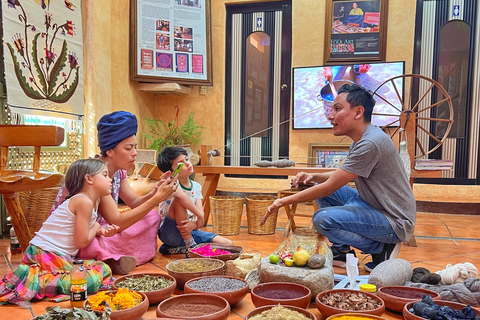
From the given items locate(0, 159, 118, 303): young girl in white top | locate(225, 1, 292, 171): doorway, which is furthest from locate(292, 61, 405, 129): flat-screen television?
locate(0, 159, 118, 303): young girl in white top

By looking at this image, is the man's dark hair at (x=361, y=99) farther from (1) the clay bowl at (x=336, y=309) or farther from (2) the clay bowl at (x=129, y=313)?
(2) the clay bowl at (x=129, y=313)

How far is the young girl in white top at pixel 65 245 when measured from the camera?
87.2 inches

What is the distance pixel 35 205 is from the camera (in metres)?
3.58

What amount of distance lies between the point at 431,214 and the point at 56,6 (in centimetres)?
566

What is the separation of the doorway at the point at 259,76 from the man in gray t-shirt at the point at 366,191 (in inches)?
161

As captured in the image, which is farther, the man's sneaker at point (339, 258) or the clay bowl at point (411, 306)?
the man's sneaker at point (339, 258)

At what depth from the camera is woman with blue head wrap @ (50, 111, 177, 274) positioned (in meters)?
2.63

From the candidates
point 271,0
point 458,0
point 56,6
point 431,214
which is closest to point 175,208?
point 56,6

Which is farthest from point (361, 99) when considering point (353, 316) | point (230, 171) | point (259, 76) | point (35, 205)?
point (259, 76)

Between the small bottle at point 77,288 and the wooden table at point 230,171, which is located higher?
the wooden table at point 230,171

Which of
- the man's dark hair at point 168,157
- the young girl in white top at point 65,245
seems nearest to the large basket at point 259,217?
the man's dark hair at point 168,157

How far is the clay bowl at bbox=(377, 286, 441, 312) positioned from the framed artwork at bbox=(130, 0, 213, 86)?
208 inches

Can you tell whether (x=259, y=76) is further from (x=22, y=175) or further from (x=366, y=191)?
(x=22, y=175)

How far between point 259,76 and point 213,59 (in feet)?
2.90
